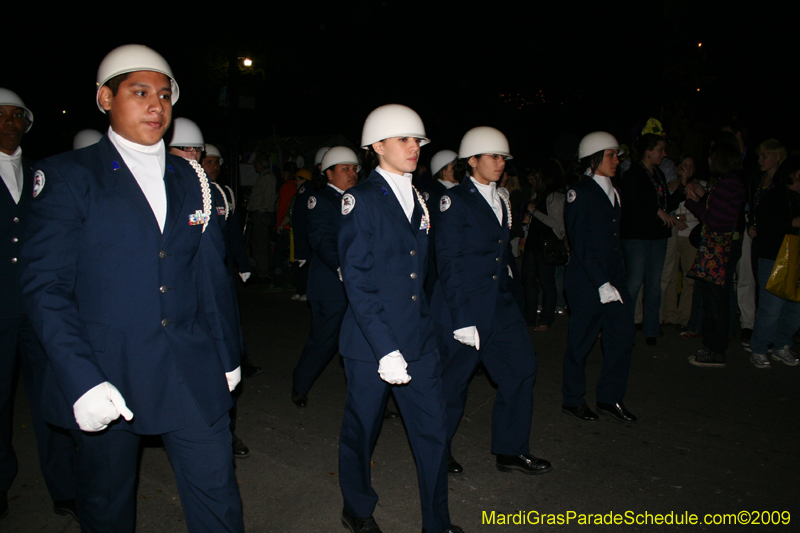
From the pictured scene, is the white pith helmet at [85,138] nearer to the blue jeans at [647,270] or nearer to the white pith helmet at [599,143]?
the white pith helmet at [599,143]

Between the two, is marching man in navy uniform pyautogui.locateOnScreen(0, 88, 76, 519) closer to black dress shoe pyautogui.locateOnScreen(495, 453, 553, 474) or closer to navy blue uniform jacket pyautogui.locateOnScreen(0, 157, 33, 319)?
navy blue uniform jacket pyautogui.locateOnScreen(0, 157, 33, 319)

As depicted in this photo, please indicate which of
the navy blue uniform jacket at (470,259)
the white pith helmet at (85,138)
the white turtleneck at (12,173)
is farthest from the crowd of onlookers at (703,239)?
the white turtleneck at (12,173)

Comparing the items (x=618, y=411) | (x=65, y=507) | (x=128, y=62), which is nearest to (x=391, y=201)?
(x=128, y=62)

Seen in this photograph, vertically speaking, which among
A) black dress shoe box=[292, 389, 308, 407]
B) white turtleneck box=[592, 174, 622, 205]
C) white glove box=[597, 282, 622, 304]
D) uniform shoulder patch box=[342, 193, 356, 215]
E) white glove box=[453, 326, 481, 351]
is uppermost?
white turtleneck box=[592, 174, 622, 205]

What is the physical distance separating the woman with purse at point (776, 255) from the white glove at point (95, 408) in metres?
6.32

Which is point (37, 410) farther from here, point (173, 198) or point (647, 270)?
point (647, 270)

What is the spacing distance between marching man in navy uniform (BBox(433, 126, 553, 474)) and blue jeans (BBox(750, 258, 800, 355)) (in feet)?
12.0

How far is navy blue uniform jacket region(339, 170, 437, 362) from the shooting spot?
2945 millimetres

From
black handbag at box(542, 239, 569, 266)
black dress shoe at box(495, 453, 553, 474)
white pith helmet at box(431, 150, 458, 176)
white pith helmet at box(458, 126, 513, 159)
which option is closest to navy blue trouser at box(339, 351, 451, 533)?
black dress shoe at box(495, 453, 553, 474)

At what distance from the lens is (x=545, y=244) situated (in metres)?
7.57

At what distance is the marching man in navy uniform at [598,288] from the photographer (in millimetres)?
4691

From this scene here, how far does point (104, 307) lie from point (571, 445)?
11.3ft

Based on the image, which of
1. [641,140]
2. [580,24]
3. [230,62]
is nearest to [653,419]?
[641,140]

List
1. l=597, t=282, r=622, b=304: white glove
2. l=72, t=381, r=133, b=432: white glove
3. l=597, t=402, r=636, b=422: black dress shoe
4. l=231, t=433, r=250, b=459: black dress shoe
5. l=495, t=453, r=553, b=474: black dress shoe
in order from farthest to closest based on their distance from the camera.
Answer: l=597, t=402, r=636, b=422: black dress shoe, l=597, t=282, r=622, b=304: white glove, l=231, t=433, r=250, b=459: black dress shoe, l=495, t=453, r=553, b=474: black dress shoe, l=72, t=381, r=133, b=432: white glove
